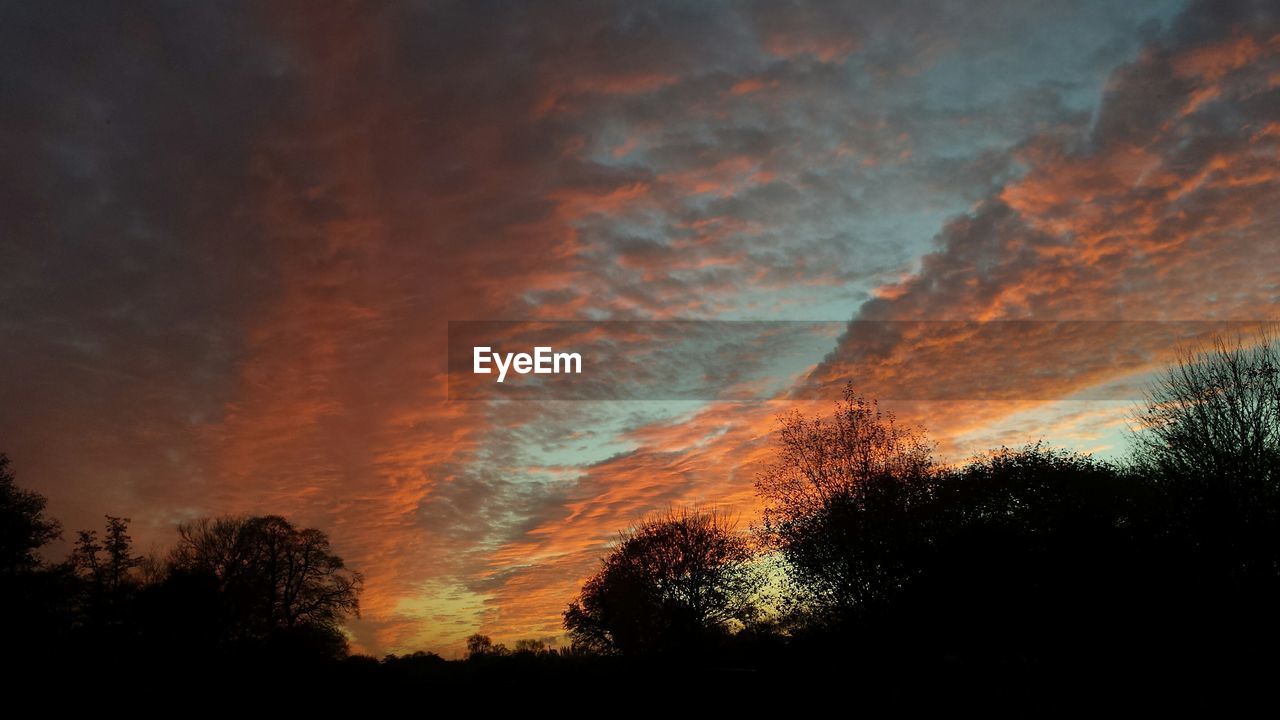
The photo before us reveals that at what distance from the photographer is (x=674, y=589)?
58.3 m

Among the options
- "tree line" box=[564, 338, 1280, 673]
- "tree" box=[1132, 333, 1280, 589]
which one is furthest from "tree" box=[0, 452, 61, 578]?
"tree" box=[1132, 333, 1280, 589]

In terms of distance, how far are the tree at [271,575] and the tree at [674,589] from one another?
23526 mm

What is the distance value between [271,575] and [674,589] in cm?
3407

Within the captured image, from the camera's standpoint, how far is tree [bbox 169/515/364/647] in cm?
5166

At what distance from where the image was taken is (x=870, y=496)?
41281mm

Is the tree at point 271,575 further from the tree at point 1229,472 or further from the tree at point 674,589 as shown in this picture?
the tree at point 1229,472

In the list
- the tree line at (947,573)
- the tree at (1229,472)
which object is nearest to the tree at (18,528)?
the tree line at (947,573)

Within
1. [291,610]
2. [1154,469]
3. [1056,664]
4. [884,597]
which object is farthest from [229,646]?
[1154,469]

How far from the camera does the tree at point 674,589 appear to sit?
55.8m

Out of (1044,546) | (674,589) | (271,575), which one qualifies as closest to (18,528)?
(271,575)

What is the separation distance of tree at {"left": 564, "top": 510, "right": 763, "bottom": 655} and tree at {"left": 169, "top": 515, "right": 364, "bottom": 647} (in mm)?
23526

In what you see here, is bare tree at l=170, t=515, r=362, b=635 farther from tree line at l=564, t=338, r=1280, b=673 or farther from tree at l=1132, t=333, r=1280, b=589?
tree at l=1132, t=333, r=1280, b=589

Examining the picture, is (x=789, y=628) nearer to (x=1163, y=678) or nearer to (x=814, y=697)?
(x=1163, y=678)

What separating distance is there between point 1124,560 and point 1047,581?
4.16 metres
